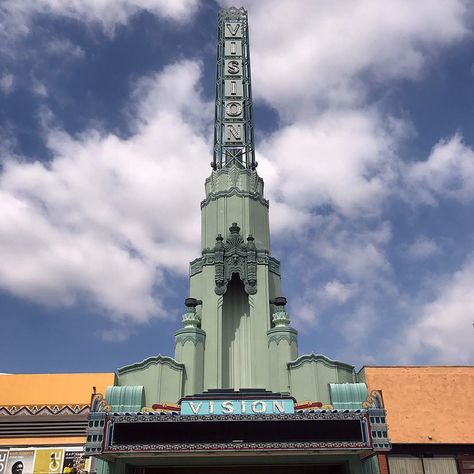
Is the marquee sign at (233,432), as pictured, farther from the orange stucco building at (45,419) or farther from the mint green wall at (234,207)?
the mint green wall at (234,207)

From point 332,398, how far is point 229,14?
3113cm

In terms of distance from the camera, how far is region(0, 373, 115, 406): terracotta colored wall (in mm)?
27391

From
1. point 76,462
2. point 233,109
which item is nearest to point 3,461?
point 76,462

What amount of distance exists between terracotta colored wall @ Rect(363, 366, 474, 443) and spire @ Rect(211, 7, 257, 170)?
651 inches

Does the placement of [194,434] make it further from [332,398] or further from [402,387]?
[402,387]

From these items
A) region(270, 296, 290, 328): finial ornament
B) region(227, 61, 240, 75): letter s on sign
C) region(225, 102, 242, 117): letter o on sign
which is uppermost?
region(227, 61, 240, 75): letter s on sign

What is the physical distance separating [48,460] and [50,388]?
3.57m

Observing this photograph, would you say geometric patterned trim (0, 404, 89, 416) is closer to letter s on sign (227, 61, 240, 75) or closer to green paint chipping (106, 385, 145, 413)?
green paint chipping (106, 385, 145, 413)

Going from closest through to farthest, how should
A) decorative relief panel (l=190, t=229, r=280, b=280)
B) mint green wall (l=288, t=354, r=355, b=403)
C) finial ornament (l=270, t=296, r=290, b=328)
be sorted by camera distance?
mint green wall (l=288, t=354, r=355, b=403) → finial ornament (l=270, t=296, r=290, b=328) → decorative relief panel (l=190, t=229, r=280, b=280)

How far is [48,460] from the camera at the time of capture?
2602 centimetres

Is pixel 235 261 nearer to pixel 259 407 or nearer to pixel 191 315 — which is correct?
pixel 191 315

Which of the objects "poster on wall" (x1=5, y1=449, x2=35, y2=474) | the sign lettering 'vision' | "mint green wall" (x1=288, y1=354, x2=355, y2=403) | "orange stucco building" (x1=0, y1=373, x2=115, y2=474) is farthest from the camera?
"mint green wall" (x1=288, y1=354, x2=355, y2=403)

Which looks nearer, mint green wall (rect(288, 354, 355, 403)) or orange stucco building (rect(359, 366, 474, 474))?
orange stucco building (rect(359, 366, 474, 474))

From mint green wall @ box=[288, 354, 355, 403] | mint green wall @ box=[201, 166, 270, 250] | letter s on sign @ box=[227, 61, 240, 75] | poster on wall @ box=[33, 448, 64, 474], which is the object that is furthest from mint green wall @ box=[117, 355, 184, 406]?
letter s on sign @ box=[227, 61, 240, 75]
